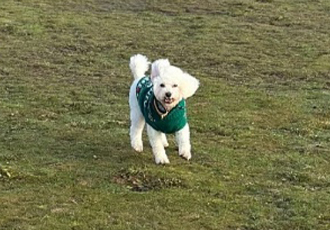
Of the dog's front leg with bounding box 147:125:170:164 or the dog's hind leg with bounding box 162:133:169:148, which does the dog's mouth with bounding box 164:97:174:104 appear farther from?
the dog's hind leg with bounding box 162:133:169:148

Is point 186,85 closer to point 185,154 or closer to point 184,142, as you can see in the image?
A: point 184,142

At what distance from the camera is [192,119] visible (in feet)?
32.1

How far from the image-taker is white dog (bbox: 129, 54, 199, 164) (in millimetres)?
7473

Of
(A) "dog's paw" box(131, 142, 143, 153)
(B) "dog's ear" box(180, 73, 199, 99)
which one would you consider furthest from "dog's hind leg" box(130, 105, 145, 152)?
(B) "dog's ear" box(180, 73, 199, 99)

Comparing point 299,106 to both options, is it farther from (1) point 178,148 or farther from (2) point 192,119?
(1) point 178,148

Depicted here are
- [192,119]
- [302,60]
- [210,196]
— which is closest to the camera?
[210,196]

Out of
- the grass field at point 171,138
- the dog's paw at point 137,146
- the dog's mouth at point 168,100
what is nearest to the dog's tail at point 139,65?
the grass field at point 171,138

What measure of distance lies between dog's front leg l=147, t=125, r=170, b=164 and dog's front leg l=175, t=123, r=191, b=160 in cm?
17

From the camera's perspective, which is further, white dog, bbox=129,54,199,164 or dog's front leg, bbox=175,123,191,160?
Result: dog's front leg, bbox=175,123,191,160

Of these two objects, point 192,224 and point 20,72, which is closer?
point 192,224

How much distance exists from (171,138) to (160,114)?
4.46 ft

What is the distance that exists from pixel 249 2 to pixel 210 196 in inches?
559

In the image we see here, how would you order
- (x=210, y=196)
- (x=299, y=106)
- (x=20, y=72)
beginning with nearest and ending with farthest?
A: (x=210, y=196), (x=299, y=106), (x=20, y=72)

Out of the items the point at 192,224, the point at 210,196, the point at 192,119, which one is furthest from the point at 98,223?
the point at 192,119
